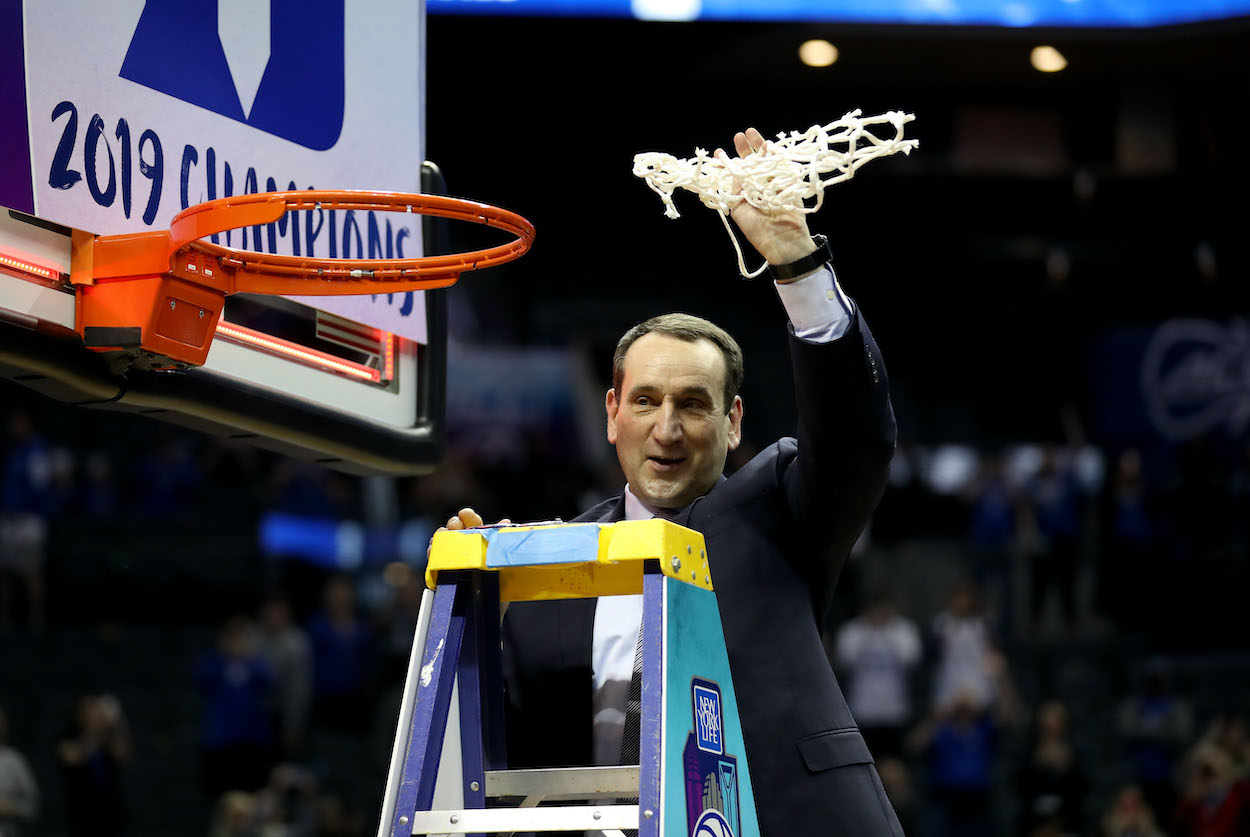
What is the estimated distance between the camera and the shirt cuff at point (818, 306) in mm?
3188

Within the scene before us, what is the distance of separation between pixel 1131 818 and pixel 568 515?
6.56 meters

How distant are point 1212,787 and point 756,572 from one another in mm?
9831

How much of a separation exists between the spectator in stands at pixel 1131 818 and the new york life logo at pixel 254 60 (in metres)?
9.76

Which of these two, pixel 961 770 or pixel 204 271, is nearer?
pixel 204 271

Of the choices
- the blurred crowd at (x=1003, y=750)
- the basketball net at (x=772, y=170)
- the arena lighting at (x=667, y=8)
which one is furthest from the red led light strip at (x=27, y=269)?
the blurred crowd at (x=1003, y=750)

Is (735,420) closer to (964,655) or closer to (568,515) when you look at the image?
(964,655)

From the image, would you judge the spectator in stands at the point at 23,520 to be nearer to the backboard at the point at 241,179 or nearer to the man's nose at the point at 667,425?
the backboard at the point at 241,179

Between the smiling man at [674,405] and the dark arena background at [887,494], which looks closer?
the smiling man at [674,405]

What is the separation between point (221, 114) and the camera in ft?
11.8

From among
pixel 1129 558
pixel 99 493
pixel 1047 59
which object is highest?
pixel 1047 59

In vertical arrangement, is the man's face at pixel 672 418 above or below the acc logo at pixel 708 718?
above

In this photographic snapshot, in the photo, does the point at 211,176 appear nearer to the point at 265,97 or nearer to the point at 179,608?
the point at 265,97


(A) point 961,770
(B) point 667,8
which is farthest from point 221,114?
(A) point 961,770

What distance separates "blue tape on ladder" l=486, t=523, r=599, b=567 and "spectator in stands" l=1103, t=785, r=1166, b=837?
32.8 feet
